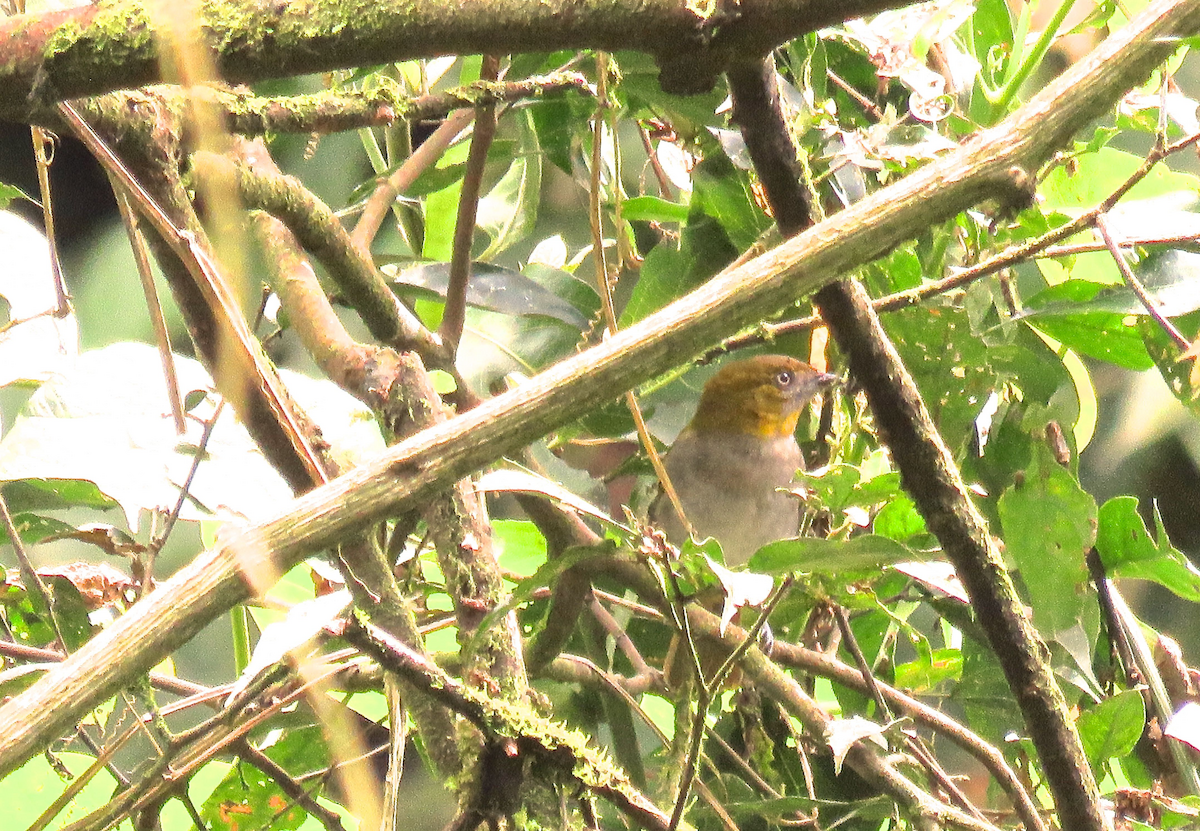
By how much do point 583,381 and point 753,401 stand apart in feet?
7.98

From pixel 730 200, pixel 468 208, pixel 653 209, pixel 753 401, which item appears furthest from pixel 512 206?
pixel 753 401

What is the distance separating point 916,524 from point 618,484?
1.08m

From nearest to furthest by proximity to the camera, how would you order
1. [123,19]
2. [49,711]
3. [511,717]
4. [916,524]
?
1. [49,711]
2. [123,19]
3. [511,717]
4. [916,524]

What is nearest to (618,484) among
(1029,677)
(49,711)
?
(1029,677)

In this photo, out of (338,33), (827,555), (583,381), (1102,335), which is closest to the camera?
(583,381)

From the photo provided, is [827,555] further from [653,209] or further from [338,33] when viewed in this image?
[653,209]

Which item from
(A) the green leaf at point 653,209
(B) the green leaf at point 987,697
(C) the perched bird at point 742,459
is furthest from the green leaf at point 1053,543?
(C) the perched bird at point 742,459

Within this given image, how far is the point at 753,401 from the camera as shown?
306cm

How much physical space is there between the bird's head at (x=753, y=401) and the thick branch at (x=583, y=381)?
6.99ft

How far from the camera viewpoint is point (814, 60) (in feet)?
4.97

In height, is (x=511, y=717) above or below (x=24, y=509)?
below

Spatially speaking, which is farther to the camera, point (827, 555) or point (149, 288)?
point (149, 288)

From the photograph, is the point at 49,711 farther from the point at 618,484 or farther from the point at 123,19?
the point at 618,484

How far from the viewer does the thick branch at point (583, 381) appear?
59 centimetres
